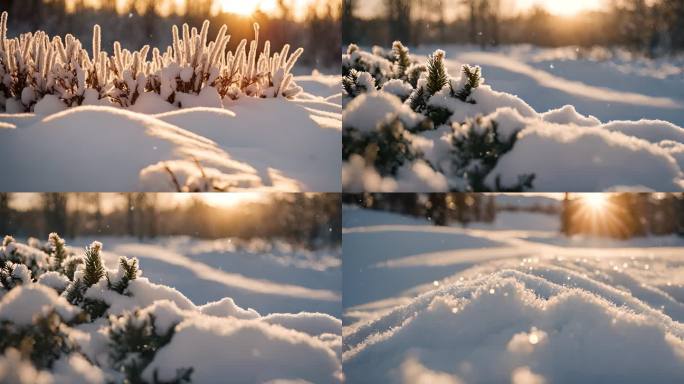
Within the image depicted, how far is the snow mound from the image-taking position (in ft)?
6.42

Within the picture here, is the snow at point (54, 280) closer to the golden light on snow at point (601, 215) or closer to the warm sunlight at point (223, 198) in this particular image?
the warm sunlight at point (223, 198)

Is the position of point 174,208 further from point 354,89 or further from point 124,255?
point 354,89

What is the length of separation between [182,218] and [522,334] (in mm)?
1010

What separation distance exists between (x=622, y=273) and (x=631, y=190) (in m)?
0.28

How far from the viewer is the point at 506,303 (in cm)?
202

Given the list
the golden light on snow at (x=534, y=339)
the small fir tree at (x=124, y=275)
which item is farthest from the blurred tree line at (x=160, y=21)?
the golden light on snow at (x=534, y=339)

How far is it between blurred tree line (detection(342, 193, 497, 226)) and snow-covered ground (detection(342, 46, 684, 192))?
1.4 inches

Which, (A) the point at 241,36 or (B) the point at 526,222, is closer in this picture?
(B) the point at 526,222

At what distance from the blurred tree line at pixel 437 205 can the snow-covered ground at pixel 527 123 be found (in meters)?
0.04

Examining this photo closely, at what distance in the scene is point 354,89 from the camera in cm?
214

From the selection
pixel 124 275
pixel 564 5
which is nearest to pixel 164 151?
pixel 124 275

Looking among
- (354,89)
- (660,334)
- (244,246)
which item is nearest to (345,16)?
(354,89)

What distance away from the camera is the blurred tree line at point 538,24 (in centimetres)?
207

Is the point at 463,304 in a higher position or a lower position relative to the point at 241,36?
lower
